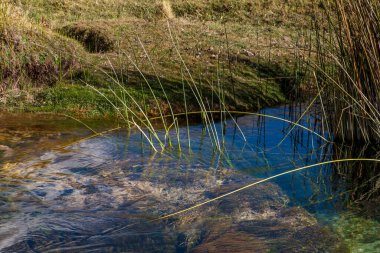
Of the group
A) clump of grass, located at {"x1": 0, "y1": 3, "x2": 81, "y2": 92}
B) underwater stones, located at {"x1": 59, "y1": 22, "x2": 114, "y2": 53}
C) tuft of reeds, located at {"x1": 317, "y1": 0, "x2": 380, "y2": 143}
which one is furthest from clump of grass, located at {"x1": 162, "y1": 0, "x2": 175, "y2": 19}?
tuft of reeds, located at {"x1": 317, "y1": 0, "x2": 380, "y2": 143}

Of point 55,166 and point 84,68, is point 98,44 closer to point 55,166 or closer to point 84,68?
point 84,68

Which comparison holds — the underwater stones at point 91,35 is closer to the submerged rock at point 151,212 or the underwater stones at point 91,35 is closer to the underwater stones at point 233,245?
the submerged rock at point 151,212

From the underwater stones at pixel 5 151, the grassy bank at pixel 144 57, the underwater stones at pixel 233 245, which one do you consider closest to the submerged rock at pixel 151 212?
the underwater stones at pixel 233 245

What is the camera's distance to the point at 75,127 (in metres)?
6.22

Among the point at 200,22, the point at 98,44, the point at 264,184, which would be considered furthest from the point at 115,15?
the point at 264,184

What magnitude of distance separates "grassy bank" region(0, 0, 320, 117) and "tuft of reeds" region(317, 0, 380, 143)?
350 millimetres

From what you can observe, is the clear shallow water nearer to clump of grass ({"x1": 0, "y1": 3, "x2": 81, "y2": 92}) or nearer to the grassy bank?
the grassy bank

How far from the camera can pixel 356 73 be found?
502 centimetres

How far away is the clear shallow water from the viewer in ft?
11.9

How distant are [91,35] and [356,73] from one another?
496cm

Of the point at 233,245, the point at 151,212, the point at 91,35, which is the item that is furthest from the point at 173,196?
the point at 91,35

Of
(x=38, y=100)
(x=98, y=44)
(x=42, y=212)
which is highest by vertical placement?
(x=98, y=44)

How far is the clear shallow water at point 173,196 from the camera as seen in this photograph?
11.9 ft

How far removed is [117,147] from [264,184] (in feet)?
4.85
